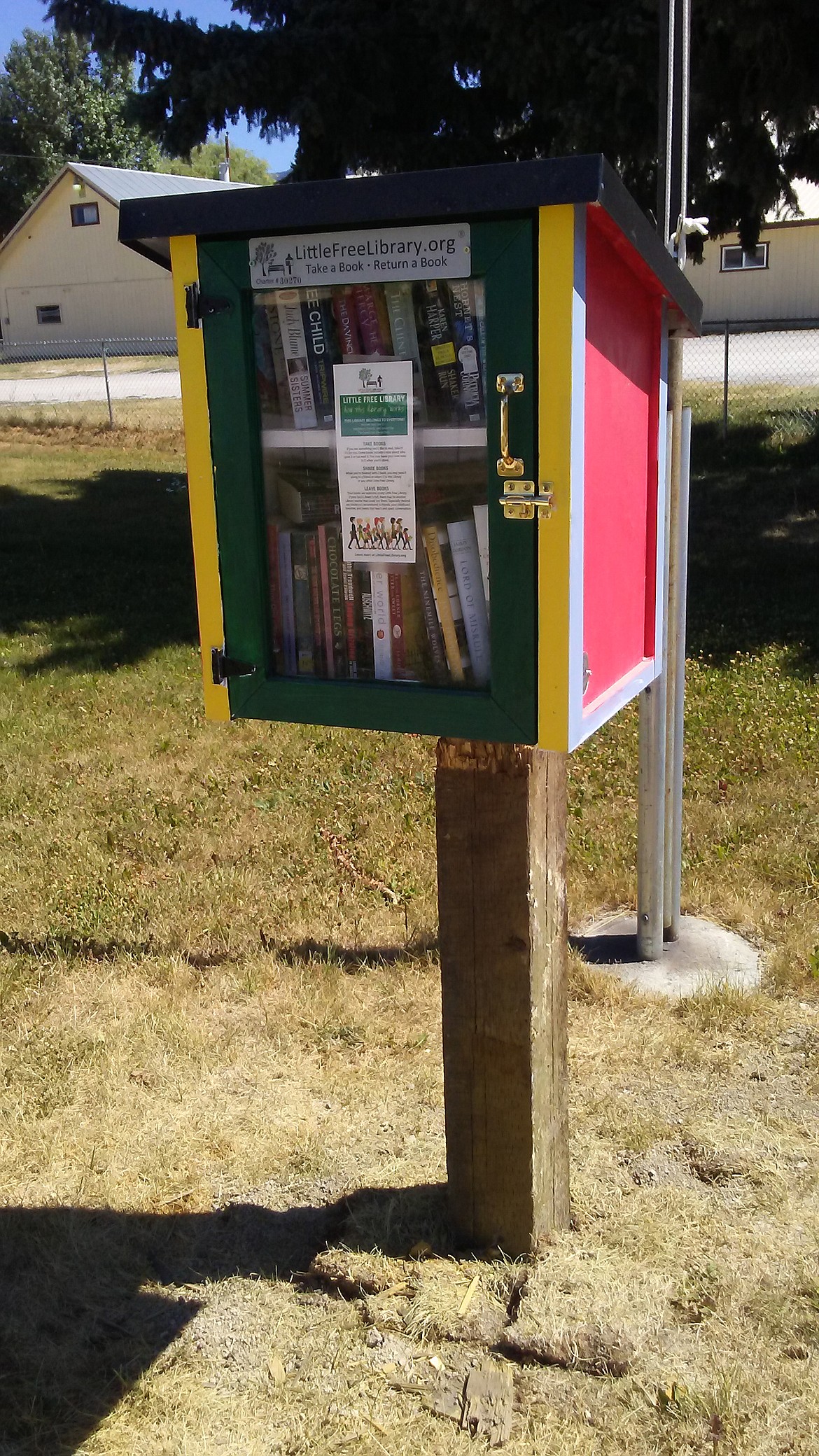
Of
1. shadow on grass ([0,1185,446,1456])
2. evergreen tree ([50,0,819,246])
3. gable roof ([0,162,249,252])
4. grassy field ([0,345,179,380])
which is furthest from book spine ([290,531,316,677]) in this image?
gable roof ([0,162,249,252])

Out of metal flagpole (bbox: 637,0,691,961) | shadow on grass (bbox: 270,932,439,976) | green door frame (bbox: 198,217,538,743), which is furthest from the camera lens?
shadow on grass (bbox: 270,932,439,976)

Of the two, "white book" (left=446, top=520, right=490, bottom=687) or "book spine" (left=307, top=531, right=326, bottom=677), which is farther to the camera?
"book spine" (left=307, top=531, right=326, bottom=677)

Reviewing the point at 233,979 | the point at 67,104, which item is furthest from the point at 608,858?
the point at 67,104

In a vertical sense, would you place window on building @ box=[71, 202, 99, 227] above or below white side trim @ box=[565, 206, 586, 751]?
above

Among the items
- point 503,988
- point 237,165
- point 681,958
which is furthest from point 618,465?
point 237,165

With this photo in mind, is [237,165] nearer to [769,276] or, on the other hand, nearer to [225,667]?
[769,276]

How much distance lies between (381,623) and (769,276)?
2846cm

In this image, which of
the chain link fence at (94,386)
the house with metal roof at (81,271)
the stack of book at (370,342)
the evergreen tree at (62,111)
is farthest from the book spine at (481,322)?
the evergreen tree at (62,111)

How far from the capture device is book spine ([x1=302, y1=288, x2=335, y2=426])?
2.01 metres

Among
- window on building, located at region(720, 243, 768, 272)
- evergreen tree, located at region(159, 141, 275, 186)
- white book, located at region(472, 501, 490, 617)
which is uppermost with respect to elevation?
evergreen tree, located at region(159, 141, 275, 186)

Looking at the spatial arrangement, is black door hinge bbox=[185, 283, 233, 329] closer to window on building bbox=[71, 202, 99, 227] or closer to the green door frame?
the green door frame

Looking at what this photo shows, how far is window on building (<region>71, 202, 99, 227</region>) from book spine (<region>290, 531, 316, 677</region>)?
3790 cm

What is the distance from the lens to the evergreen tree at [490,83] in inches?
285

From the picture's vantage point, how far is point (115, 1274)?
8.98 feet
